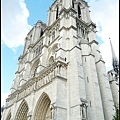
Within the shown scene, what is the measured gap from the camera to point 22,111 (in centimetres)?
1936

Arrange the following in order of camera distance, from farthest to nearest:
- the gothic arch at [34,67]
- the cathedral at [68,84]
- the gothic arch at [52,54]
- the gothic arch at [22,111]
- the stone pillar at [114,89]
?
1. the gothic arch at [34,67]
2. the gothic arch at [52,54]
3. the stone pillar at [114,89]
4. the gothic arch at [22,111]
5. the cathedral at [68,84]

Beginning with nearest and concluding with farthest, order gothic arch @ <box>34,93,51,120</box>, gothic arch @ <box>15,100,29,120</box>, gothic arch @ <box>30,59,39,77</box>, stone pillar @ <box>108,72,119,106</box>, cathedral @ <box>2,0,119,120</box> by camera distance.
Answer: cathedral @ <box>2,0,119,120</box> → gothic arch @ <box>34,93,51,120</box> → gothic arch @ <box>15,100,29,120</box> → stone pillar @ <box>108,72,119,106</box> → gothic arch @ <box>30,59,39,77</box>

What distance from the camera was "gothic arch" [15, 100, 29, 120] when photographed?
1912cm

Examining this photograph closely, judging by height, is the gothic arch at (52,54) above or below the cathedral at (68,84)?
above

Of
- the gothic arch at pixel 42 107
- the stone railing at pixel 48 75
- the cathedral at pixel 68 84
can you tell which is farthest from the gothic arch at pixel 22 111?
the gothic arch at pixel 42 107

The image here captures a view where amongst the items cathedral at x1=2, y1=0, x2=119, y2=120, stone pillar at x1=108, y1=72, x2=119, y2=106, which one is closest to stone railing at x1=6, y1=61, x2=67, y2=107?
cathedral at x1=2, y1=0, x2=119, y2=120

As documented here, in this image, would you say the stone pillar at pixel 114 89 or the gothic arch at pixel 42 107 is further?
the stone pillar at pixel 114 89

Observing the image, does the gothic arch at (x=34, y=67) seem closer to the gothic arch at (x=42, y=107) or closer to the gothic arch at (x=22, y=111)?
the gothic arch at (x=22, y=111)

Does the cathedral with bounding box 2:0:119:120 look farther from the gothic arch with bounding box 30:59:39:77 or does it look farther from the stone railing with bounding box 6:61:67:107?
the gothic arch with bounding box 30:59:39:77

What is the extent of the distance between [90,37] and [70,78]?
11263mm

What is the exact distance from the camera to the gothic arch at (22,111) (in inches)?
753

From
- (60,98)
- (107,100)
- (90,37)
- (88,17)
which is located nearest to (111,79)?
(107,100)

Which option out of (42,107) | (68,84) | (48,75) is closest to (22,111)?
(42,107)

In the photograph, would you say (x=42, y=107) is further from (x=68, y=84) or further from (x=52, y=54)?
(x=52, y=54)
